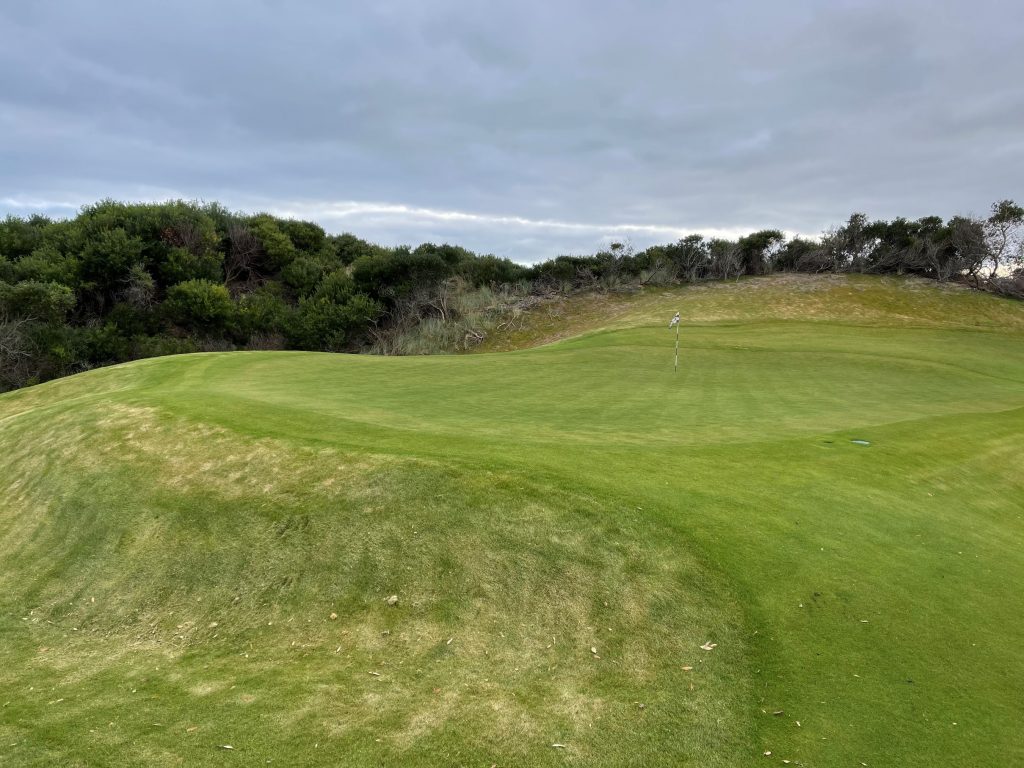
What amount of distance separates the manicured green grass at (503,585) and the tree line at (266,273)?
119ft

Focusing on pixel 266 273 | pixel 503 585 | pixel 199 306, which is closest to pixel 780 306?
pixel 503 585

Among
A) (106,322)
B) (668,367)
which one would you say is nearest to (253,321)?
(106,322)

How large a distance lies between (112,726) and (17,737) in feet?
2.45

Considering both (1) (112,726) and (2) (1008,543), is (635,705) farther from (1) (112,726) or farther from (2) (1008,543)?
(2) (1008,543)

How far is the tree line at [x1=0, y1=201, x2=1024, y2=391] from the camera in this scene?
44750mm

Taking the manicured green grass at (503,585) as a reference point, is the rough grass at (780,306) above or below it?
above

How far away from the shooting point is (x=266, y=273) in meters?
64.0

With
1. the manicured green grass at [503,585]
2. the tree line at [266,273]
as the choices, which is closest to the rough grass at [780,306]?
the tree line at [266,273]

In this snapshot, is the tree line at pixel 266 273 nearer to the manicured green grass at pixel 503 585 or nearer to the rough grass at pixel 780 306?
the rough grass at pixel 780 306

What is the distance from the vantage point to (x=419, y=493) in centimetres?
853

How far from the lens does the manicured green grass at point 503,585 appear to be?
4844 mm

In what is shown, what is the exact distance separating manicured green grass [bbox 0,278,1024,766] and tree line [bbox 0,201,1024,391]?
36.4 meters

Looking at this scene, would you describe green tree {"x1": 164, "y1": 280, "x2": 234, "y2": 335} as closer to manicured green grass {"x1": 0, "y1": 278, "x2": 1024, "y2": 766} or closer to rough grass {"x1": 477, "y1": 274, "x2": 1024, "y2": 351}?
rough grass {"x1": 477, "y1": 274, "x2": 1024, "y2": 351}

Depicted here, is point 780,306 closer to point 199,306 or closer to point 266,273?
point 199,306
